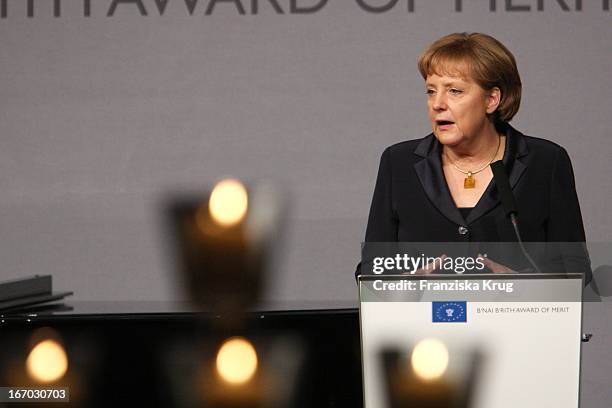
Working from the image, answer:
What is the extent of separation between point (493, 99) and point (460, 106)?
0.27 feet

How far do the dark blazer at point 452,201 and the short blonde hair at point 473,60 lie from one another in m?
0.16

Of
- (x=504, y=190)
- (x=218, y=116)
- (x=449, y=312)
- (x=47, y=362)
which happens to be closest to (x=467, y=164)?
(x=504, y=190)

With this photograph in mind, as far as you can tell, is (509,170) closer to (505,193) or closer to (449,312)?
(505,193)

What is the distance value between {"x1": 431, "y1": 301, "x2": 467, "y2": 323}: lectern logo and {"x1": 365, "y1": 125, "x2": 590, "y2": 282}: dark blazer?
26.9 inches

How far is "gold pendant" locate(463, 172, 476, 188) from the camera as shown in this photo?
2.15m

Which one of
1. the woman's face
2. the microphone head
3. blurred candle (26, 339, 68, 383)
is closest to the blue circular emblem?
the microphone head

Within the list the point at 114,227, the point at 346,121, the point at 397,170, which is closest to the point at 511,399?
the point at 397,170

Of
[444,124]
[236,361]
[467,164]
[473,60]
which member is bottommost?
[236,361]

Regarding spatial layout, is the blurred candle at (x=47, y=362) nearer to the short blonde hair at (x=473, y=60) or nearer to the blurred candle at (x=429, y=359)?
the blurred candle at (x=429, y=359)

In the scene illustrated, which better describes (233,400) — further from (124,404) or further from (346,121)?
→ (346,121)

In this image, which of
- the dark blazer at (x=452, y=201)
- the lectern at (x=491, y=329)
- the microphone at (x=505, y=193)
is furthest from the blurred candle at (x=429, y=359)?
the dark blazer at (x=452, y=201)

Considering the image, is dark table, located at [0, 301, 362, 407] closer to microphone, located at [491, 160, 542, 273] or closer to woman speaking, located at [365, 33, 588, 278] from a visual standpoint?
microphone, located at [491, 160, 542, 273]

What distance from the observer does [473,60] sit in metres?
2.15

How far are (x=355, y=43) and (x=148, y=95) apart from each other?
0.78 metres
